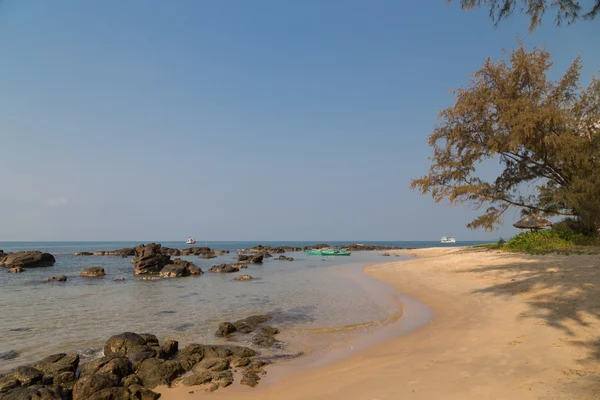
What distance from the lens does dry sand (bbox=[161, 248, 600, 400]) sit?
5.81m

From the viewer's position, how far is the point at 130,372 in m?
7.79

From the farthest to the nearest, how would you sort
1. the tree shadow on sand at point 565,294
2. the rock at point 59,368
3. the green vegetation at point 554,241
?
1. the green vegetation at point 554,241
2. the rock at point 59,368
3. the tree shadow on sand at point 565,294

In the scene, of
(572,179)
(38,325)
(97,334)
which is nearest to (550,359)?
(97,334)

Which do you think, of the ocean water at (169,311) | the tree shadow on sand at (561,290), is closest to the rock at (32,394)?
the ocean water at (169,311)

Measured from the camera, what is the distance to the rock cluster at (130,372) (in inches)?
262

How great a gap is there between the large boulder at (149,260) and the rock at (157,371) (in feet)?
101

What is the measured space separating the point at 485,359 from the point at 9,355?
42.1 ft

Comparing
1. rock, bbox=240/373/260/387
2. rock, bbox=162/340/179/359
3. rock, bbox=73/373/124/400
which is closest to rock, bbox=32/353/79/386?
rock, bbox=73/373/124/400

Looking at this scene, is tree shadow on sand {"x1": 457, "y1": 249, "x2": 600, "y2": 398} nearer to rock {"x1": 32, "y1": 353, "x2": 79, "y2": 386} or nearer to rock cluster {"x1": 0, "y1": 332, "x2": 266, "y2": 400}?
rock cluster {"x1": 0, "y1": 332, "x2": 266, "y2": 400}

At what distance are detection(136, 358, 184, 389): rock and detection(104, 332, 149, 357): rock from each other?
125 centimetres

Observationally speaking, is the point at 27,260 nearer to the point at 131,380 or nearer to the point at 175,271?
the point at 175,271

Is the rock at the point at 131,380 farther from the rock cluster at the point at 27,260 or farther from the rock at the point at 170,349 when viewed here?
the rock cluster at the point at 27,260

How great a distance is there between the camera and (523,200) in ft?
82.1

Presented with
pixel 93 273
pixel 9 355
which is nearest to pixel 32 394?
pixel 9 355
